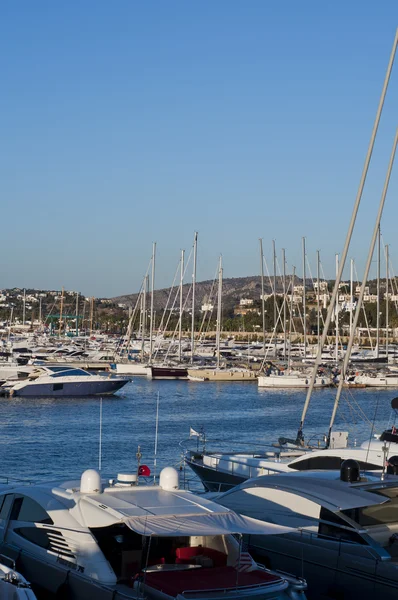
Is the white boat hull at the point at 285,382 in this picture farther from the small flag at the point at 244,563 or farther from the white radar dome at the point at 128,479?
the small flag at the point at 244,563

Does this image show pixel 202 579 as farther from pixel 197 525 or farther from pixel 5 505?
pixel 5 505

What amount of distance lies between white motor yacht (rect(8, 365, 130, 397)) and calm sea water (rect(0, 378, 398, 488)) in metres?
1.11

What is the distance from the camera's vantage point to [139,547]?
10.7 meters

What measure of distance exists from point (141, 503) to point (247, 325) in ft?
545

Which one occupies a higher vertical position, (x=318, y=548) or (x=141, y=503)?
(x=141, y=503)

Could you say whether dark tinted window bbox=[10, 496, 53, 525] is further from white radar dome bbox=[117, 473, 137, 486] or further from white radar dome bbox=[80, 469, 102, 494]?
white radar dome bbox=[117, 473, 137, 486]

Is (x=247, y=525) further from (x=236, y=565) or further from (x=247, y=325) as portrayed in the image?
(x=247, y=325)

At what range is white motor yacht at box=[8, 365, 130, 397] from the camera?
2498 inches

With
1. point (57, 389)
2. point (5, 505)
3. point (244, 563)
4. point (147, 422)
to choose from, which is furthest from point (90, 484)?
point (57, 389)

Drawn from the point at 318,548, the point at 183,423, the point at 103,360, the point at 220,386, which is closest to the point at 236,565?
the point at 318,548

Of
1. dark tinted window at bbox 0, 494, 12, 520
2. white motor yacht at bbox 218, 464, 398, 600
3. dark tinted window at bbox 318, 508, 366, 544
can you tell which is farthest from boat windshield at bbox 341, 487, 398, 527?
dark tinted window at bbox 0, 494, 12, 520

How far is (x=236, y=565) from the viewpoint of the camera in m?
10.5

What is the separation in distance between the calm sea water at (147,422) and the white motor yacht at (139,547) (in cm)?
1246

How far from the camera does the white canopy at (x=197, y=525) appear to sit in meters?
9.93
